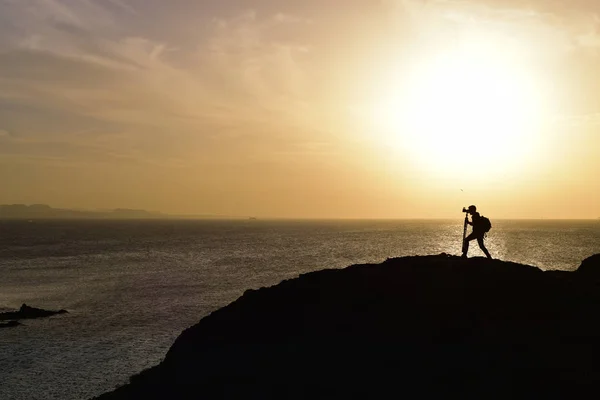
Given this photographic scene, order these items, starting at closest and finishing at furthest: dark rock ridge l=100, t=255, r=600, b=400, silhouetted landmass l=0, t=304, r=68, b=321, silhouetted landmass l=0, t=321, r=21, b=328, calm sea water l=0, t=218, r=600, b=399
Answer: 1. dark rock ridge l=100, t=255, r=600, b=400
2. calm sea water l=0, t=218, r=600, b=399
3. silhouetted landmass l=0, t=321, r=21, b=328
4. silhouetted landmass l=0, t=304, r=68, b=321

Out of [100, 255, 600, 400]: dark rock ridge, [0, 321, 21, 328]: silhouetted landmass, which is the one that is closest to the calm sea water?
[0, 321, 21, 328]: silhouetted landmass

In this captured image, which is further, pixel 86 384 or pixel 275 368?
pixel 86 384

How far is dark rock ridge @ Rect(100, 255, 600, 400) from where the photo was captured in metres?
15.2

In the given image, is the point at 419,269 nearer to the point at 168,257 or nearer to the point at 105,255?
the point at 168,257

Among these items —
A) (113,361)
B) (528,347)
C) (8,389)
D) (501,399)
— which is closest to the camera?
(501,399)

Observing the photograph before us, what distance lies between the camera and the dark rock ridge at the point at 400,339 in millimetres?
15172

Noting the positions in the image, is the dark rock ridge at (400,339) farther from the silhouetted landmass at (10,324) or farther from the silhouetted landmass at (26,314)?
the silhouetted landmass at (26,314)

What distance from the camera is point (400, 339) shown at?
16766 millimetres

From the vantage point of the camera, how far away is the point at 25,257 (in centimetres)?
13112

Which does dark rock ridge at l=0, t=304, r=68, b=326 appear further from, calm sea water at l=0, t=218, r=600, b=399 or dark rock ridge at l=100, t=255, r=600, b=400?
dark rock ridge at l=100, t=255, r=600, b=400

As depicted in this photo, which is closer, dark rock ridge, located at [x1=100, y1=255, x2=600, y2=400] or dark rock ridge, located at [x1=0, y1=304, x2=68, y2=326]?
dark rock ridge, located at [x1=100, y1=255, x2=600, y2=400]

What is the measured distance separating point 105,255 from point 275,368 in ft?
437

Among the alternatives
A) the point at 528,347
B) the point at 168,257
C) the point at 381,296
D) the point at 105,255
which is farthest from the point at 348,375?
the point at 105,255

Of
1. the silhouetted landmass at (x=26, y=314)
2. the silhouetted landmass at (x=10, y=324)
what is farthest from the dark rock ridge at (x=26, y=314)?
the silhouetted landmass at (x=10, y=324)
